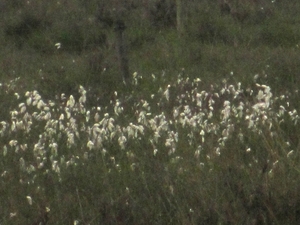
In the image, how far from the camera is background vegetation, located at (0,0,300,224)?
4.23 metres

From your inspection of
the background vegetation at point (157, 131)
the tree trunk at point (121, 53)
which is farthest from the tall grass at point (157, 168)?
the tree trunk at point (121, 53)

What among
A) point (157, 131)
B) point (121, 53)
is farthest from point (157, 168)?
point (121, 53)

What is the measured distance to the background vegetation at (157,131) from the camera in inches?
167

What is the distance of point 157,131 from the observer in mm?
5445

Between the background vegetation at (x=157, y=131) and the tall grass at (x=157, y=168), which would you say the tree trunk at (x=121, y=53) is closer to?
the background vegetation at (x=157, y=131)

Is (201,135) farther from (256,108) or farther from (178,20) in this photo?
(178,20)

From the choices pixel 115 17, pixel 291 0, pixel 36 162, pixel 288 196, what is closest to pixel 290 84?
pixel 115 17

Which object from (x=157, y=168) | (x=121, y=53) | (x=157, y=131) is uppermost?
(x=157, y=168)

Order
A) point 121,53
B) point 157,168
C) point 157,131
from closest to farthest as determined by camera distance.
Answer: point 157,168
point 157,131
point 121,53

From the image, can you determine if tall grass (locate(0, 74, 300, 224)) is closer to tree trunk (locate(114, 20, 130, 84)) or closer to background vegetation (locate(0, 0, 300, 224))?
background vegetation (locate(0, 0, 300, 224))

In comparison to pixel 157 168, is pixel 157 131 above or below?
below

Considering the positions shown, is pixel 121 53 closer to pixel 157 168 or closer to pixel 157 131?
pixel 157 131

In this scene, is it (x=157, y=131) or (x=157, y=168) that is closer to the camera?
(x=157, y=168)

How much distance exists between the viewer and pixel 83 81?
28.8ft
